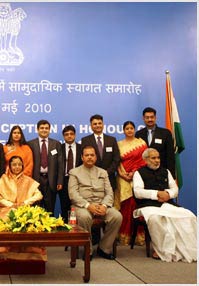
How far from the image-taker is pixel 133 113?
6.92 m

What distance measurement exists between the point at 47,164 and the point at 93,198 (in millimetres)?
854

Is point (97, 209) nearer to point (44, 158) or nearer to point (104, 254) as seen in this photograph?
point (104, 254)

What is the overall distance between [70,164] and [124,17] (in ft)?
7.31

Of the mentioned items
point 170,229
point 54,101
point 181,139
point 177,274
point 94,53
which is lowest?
point 177,274

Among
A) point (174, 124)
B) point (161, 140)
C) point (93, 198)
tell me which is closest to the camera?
point (93, 198)

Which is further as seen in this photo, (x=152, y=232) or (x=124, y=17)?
(x=124, y=17)

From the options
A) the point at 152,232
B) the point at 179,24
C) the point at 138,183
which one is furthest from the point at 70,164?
the point at 179,24

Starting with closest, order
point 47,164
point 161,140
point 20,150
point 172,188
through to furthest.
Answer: point 172,188 < point 20,150 < point 47,164 < point 161,140

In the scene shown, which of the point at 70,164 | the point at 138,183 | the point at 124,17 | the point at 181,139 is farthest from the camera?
the point at 124,17

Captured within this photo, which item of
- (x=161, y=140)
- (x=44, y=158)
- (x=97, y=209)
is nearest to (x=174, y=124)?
(x=161, y=140)

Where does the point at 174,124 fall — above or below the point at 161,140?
above

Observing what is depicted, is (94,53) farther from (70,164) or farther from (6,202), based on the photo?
(6,202)

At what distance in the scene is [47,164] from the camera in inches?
237

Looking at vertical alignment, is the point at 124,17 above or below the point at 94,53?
above
